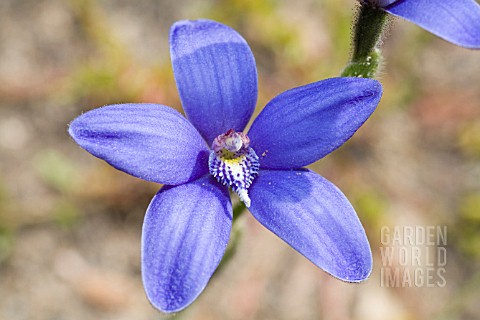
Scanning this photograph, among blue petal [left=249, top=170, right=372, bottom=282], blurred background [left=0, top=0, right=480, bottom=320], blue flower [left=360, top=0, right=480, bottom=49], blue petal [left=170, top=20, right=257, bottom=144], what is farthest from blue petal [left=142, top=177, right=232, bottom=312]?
blurred background [left=0, top=0, right=480, bottom=320]

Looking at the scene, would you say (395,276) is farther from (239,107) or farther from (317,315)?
(239,107)

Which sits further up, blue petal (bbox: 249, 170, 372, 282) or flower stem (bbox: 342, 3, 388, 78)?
flower stem (bbox: 342, 3, 388, 78)

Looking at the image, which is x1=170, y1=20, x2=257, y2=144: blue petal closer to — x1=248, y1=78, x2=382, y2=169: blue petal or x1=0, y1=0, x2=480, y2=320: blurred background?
x1=248, y1=78, x2=382, y2=169: blue petal

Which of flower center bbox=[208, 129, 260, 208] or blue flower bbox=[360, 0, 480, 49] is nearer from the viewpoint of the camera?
blue flower bbox=[360, 0, 480, 49]

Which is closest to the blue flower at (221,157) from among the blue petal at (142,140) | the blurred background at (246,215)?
the blue petal at (142,140)

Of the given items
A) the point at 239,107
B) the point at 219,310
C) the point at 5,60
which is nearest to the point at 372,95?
the point at 239,107

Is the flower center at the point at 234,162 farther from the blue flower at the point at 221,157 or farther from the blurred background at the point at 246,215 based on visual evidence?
the blurred background at the point at 246,215
